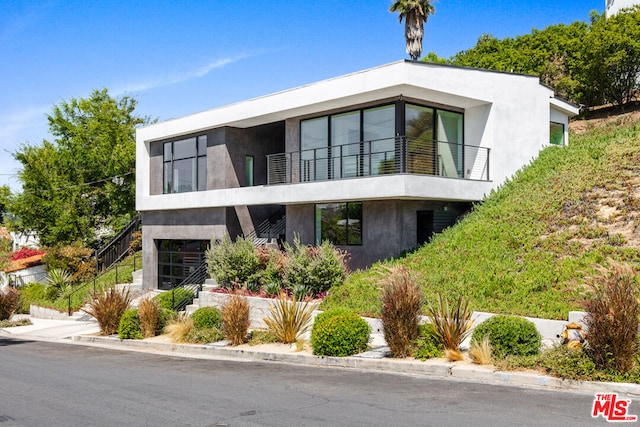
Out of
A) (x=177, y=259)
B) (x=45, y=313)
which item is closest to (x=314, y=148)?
(x=177, y=259)

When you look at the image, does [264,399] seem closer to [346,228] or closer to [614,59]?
[346,228]

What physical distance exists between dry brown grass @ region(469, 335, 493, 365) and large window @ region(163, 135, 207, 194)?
17339 millimetres

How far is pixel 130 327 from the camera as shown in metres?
18.4

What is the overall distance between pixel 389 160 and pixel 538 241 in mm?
5428

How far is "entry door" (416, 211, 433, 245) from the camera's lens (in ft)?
70.2

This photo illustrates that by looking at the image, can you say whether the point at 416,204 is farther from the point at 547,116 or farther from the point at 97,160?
the point at 97,160

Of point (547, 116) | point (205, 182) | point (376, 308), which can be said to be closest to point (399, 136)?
point (376, 308)

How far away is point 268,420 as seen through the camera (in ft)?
27.6

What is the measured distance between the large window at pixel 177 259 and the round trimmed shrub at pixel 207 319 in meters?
9.32

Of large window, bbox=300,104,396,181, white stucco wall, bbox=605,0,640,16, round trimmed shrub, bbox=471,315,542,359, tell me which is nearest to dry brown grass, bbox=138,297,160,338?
large window, bbox=300,104,396,181

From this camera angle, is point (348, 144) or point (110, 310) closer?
point (110, 310)

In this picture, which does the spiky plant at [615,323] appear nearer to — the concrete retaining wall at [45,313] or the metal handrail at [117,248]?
the concrete retaining wall at [45,313]

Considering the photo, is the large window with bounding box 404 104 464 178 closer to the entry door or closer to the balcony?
the balcony

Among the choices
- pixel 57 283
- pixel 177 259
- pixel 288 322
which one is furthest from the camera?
pixel 57 283
